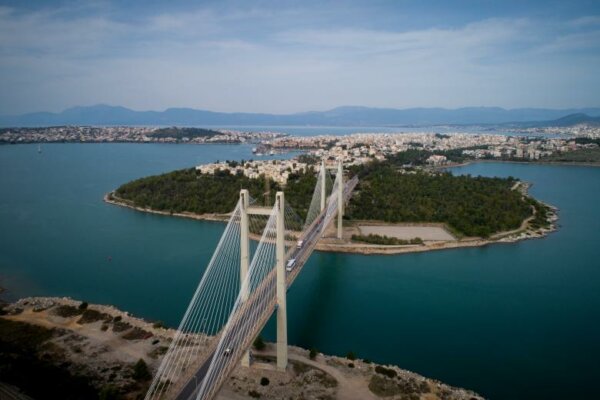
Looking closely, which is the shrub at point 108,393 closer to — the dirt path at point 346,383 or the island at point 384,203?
the dirt path at point 346,383

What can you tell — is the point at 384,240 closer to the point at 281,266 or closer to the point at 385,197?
the point at 385,197

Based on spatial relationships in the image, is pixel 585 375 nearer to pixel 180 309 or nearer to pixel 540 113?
pixel 180 309

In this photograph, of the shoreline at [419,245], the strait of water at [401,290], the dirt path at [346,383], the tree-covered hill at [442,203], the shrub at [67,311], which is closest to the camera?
the dirt path at [346,383]

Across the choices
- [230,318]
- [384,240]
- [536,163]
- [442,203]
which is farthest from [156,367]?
[536,163]

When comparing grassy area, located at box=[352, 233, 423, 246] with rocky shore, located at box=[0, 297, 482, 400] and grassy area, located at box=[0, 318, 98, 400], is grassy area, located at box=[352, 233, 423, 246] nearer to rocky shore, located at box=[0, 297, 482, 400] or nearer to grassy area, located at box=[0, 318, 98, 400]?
rocky shore, located at box=[0, 297, 482, 400]

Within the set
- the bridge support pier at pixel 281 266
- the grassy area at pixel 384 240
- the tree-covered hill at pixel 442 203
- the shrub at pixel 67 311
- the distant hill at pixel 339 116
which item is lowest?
the shrub at pixel 67 311

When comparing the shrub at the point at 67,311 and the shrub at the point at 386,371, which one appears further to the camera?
the shrub at the point at 67,311

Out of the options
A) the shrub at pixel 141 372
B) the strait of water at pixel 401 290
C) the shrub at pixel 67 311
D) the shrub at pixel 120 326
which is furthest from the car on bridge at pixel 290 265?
the shrub at pixel 67 311

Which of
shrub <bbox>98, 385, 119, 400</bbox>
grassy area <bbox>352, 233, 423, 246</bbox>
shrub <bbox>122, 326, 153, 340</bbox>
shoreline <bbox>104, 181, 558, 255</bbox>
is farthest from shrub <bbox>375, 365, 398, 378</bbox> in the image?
grassy area <bbox>352, 233, 423, 246</bbox>

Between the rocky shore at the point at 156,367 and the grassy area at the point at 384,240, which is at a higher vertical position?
the grassy area at the point at 384,240
